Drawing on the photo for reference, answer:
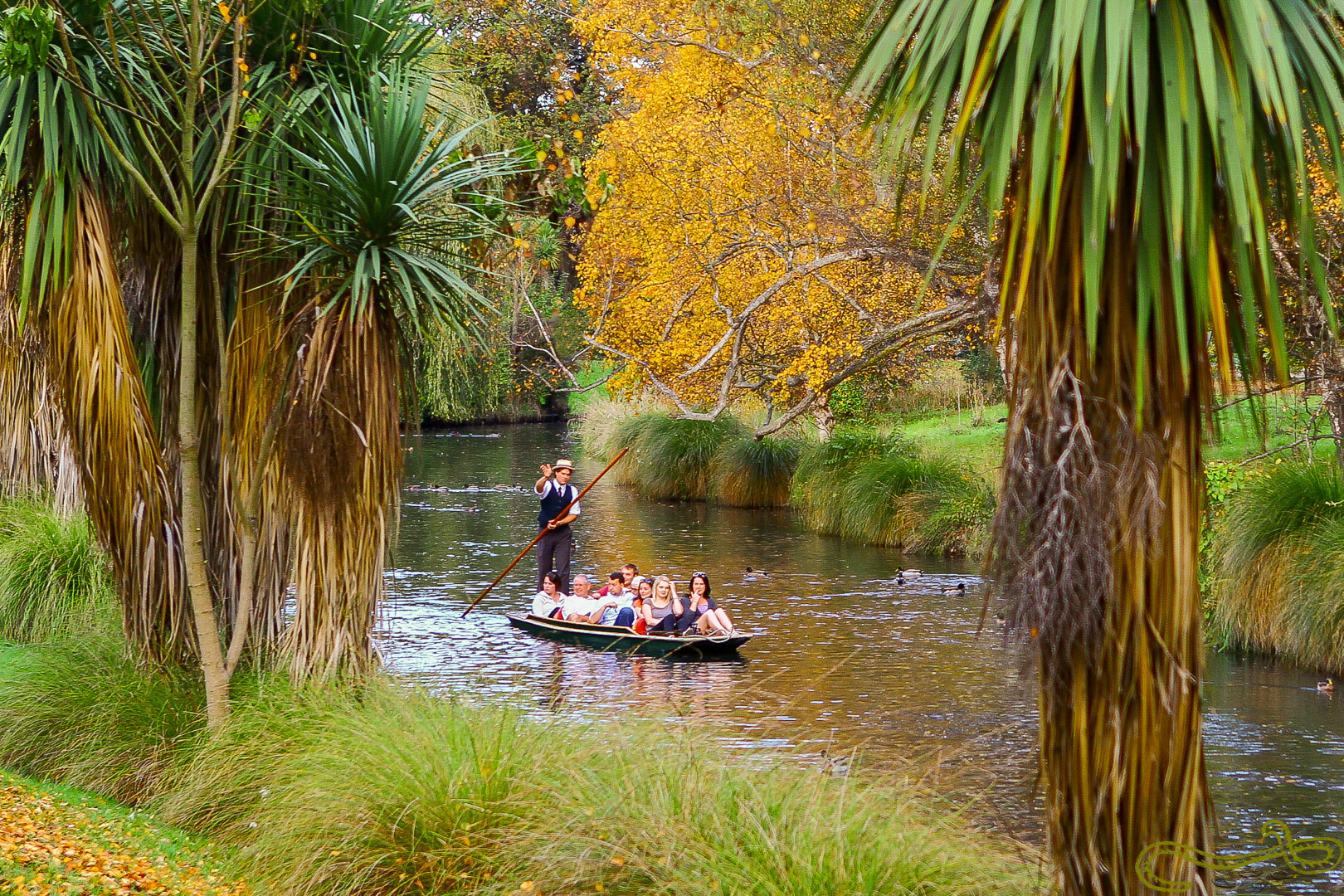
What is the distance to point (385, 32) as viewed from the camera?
326 inches

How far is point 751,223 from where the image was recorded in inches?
760

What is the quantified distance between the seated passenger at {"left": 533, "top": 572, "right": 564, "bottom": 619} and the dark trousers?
36.0 inches

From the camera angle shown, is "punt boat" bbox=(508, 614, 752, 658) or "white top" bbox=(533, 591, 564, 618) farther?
"white top" bbox=(533, 591, 564, 618)

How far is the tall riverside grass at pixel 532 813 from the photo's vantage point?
5.18 meters

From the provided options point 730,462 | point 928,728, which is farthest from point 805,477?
point 928,728

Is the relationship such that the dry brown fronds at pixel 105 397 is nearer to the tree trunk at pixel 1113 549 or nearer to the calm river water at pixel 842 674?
the calm river water at pixel 842 674

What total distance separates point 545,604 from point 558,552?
5.88 feet

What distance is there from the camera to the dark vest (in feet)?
58.0

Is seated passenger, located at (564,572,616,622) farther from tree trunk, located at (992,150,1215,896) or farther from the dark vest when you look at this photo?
tree trunk, located at (992,150,1215,896)

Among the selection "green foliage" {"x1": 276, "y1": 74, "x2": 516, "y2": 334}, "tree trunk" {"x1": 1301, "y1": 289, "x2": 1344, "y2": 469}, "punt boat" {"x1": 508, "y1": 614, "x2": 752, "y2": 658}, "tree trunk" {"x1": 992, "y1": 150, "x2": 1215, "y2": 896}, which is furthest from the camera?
"punt boat" {"x1": 508, "y1": 614, "x2": 752, "y2": 658}

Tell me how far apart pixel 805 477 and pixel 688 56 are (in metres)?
9.15

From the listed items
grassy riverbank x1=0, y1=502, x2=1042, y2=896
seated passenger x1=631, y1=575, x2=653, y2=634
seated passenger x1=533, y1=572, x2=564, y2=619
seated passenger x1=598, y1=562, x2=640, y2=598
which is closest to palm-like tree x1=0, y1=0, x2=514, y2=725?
grassy riverbank x1=0, y1=502, x2=1042, y2=896

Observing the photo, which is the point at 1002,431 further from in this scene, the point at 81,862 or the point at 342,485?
the point at 81,862

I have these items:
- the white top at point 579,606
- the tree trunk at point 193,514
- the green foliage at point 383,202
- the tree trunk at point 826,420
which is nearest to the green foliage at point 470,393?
the tree trunk at point 826,420
